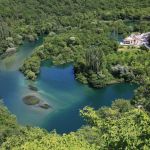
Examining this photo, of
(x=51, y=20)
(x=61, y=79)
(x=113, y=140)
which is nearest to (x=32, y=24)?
(x=51, y=20)

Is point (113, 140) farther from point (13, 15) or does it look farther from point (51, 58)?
point (13, 15)

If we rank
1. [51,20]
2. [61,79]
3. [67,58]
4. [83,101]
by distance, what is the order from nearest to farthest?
[83,101], [61,79], [67,58], [51,20]

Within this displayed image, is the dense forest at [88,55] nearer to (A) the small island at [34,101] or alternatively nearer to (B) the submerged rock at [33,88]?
(B) the submerged rock at [33,88]

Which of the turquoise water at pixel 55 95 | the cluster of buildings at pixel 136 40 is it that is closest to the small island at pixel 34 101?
the turquoise water at pixel 55 95

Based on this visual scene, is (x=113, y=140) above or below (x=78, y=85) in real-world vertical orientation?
above

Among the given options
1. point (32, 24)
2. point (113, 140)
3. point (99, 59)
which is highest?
point (113, 140)

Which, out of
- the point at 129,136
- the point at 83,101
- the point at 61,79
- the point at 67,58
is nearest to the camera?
the point at 129,136
